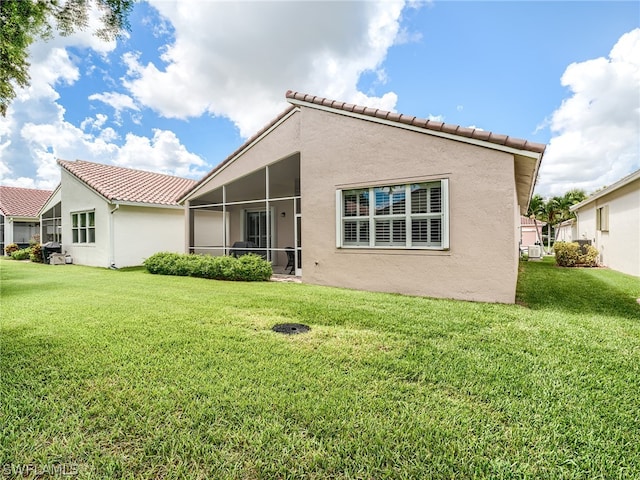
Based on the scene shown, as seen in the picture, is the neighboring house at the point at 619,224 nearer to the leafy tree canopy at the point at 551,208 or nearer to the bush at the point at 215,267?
the leafy tree canopy at the point at 551,208

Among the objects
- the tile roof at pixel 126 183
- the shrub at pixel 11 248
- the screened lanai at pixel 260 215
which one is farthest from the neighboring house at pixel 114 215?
the shrub at pixel 11 248

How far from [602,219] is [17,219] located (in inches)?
1553

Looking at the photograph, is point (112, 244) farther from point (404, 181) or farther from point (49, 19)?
point (404, 181)

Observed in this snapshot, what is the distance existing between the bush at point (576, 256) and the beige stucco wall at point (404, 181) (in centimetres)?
1067

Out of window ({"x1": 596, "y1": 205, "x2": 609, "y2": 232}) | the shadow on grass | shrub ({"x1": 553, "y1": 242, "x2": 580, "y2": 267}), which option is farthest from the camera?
shrub ({"x1": 553, "y1": 242, "x2": 580, "y2": 267})

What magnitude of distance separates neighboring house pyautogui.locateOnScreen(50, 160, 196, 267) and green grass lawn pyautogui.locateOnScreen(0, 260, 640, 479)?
33.2 ft

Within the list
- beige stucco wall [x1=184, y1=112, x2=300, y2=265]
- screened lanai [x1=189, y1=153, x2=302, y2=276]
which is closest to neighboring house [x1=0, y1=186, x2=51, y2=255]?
screened lanai [x1=189, y1=153, x2=302, y2=276]

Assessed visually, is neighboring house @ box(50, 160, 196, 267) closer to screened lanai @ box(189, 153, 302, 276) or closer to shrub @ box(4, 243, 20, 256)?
screened lanai @ box(189, 153, 302, 276)

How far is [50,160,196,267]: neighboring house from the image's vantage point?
15.3 m

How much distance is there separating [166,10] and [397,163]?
7.40 m

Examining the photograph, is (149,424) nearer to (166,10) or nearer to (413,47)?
(166,10)

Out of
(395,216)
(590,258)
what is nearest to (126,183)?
(395,216)

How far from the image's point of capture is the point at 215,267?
37.4 ft

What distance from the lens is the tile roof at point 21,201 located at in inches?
989
